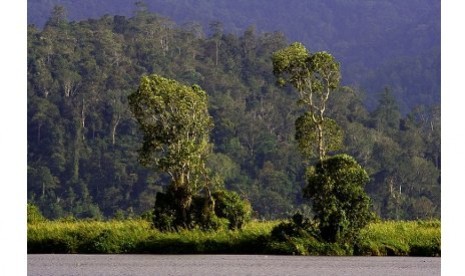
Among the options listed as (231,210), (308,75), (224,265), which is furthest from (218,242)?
(308,75)

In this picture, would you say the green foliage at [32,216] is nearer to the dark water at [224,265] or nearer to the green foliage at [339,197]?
the dark water at [224,265]

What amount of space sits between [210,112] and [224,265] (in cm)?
2602

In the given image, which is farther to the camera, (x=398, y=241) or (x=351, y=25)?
(x=351, y=25)

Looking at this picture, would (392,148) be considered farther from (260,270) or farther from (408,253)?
(260,270)

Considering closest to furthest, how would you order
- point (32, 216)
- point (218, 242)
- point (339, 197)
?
point (339, 197), point (218, 242), point (32, 216)

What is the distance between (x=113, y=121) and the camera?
128 feet

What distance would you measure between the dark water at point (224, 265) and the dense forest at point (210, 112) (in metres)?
16.7

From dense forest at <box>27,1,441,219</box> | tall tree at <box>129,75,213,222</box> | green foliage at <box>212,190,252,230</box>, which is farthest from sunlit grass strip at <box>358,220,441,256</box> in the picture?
dense forest at <box>27,1,441,219</box>

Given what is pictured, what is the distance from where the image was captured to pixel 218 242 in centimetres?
1669

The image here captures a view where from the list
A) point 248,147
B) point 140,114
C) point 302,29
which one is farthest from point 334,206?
point 302,29

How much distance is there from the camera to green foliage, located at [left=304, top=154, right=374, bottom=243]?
15.9m

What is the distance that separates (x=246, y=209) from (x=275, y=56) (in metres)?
2.38

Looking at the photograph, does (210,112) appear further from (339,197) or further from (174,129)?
(339,197)
